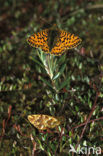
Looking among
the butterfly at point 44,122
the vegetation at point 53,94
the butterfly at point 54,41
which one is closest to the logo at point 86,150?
the vegetation at point 53,94

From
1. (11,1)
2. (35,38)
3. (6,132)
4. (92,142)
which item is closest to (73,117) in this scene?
(92,142)

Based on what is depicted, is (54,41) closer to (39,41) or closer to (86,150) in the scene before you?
(39,41)

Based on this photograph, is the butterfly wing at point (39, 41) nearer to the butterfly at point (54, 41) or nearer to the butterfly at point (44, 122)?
the butterfly at point (54, 41)

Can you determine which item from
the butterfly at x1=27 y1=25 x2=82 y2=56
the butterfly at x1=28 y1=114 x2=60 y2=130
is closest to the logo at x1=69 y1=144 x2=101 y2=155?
the butterfly at x1=28 y1=114 x2=60 y2=130

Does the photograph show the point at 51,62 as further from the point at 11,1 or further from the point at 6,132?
the point at 11,1

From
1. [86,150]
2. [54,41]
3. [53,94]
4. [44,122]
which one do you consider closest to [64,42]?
[54,41]

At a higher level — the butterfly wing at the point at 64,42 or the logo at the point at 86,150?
the butterfly wing at the point at 64,42

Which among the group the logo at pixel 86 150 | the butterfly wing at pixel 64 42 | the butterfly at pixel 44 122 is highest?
the butterfly wing at pixel 64 42

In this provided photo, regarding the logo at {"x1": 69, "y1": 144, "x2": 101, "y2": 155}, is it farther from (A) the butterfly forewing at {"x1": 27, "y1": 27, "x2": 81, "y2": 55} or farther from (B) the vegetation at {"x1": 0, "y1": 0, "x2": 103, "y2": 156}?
(A) the butterfly forewing at {"x1": 27, "y1": 27, "x2": 81, "y2": 55}
